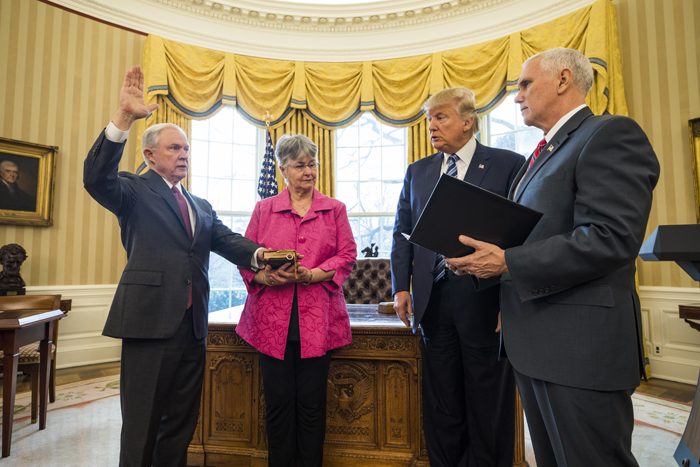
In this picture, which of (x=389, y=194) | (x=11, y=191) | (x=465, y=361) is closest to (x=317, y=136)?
(x=389, y=194)

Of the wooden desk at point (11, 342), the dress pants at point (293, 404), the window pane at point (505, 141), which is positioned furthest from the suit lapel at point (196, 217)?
the window pane at point (505, 141)

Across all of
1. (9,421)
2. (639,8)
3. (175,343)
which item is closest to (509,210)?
(175,343)

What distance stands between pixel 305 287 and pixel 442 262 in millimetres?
641

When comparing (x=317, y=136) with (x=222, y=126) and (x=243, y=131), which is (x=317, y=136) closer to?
(x=243, y=131)

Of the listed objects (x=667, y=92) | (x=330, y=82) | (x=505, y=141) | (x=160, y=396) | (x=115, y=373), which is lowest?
(x=115, y=373)

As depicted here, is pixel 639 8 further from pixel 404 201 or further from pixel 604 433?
pixel 604 433

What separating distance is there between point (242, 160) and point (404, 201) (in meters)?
4.63

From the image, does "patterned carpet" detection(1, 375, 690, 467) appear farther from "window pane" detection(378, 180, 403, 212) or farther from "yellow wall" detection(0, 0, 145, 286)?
"window pane" detection(378, 180, 403, 212)

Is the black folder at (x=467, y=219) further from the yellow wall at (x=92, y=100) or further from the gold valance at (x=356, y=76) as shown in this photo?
the gold valance at (x=356, y=76)

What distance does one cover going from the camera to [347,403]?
86.4 inches

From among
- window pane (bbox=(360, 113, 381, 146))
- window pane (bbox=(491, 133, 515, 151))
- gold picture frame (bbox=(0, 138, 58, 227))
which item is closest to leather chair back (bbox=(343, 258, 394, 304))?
window pane (bbox=(360, 113, 381, 146))

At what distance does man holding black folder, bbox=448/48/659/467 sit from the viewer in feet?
3.29

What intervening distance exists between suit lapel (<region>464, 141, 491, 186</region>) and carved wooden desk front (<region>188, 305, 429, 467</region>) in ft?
2.96

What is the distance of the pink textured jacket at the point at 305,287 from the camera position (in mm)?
1799
